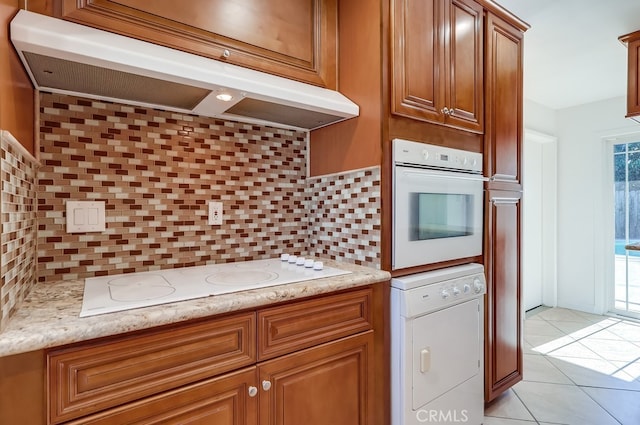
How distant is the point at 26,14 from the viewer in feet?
2.95

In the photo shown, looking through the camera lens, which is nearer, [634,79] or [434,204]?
[434,204]

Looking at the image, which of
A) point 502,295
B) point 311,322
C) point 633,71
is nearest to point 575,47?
point 633,71

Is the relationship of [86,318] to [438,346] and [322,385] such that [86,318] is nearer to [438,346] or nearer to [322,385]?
[322,385]

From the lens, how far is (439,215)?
1588 mm

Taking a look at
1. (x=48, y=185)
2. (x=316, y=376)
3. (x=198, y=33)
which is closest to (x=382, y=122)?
(x=198, y=33)

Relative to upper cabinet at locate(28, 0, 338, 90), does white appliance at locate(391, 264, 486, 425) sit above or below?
below

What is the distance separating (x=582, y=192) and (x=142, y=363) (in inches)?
180

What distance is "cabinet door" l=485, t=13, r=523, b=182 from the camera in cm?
183

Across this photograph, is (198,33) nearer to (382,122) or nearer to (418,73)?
(382,122)

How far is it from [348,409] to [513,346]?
1.32 metres

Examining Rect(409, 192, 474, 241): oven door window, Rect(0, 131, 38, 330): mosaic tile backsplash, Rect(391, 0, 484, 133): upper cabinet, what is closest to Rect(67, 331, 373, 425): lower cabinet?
Rect(0, 131, 38, 330): mosaic tile backsplash

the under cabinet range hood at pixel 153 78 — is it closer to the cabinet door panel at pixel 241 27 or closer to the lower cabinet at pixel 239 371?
the cabinet door panel at pixel 241 27

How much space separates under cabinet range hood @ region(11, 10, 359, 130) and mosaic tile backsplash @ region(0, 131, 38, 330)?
0.92 feet

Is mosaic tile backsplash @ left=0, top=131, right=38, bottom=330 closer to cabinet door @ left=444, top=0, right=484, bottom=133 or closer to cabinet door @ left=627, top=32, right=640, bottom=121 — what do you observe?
cabinet door @ left=444, top=0, right=484, bottom=133
